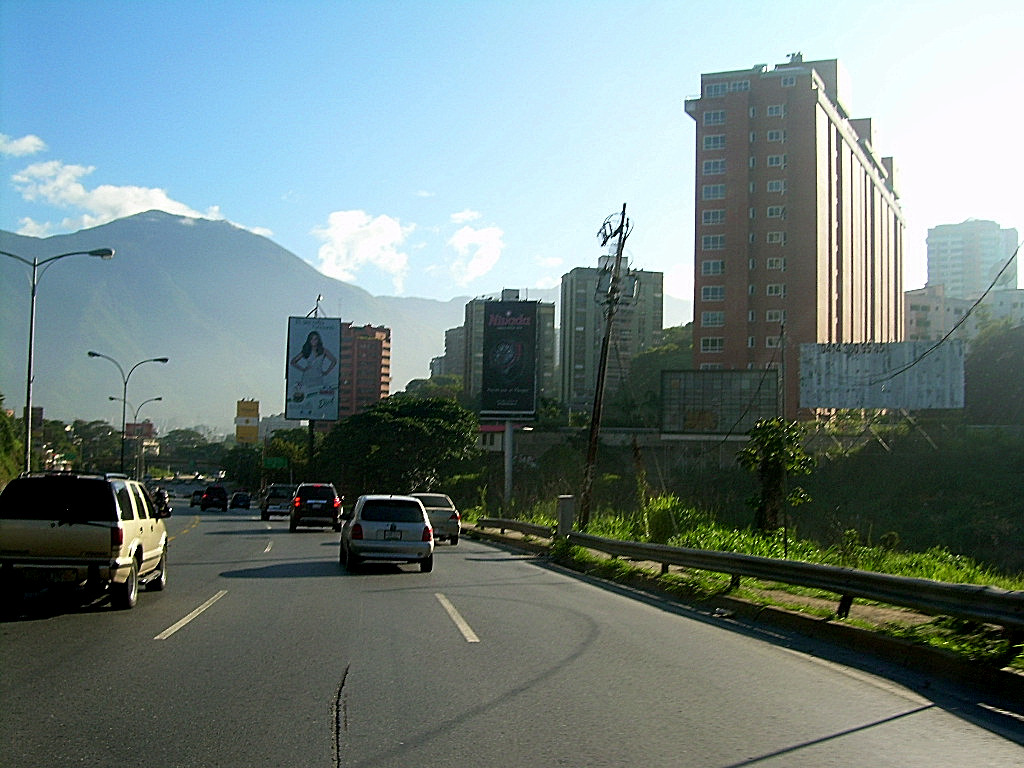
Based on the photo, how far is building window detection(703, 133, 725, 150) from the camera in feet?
268

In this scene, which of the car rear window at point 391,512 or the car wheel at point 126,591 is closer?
the car wheel at point 126,591

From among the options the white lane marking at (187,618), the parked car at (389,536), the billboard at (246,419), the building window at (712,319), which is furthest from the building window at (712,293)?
the white lane marking at (187,618)

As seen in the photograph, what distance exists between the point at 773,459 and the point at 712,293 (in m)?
59.3

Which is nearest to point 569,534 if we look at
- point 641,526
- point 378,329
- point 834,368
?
point 641,526

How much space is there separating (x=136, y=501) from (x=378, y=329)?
142 metres

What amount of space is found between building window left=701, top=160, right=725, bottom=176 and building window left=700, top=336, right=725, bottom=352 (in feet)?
42.8

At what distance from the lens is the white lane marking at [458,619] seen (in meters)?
11.5

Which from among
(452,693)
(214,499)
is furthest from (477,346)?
(452,693)

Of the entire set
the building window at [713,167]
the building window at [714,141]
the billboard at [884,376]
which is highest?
the building window at [714,141]

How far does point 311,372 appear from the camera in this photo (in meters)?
74.6

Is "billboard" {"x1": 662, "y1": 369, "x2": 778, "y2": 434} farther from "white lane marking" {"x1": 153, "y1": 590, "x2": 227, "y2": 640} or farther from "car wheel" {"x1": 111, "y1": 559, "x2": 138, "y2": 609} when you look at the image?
"car wheel" {"x1": 111, "y1": 559, "x2": 138, "y2": 609}

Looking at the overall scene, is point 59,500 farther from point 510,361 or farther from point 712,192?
point 712,192

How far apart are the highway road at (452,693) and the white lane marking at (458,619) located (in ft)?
0.15

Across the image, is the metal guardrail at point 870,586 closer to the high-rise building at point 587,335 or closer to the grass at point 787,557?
the grass at point 787,557
